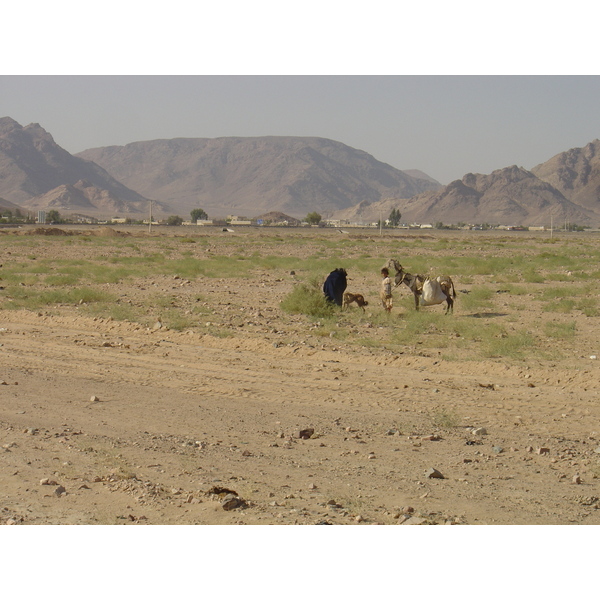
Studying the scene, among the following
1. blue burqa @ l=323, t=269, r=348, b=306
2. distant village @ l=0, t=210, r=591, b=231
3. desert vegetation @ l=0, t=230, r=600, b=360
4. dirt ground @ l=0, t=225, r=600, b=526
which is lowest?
dirt ground @ l=0, t=225, r=600, b=526

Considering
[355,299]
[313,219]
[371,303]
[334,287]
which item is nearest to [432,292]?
[355,299]

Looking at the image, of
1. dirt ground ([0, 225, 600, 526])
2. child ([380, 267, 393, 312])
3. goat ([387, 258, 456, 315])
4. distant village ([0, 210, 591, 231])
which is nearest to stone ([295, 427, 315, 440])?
dirt ground ([0, 225, 600, 526])

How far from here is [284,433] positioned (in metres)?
9.03

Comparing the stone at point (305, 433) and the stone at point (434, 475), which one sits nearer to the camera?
the stone at point (434, 475)

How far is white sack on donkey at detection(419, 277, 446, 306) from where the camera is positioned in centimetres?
1877

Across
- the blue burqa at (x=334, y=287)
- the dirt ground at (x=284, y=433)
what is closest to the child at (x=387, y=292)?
the blue burqa at (x=334, y=287)

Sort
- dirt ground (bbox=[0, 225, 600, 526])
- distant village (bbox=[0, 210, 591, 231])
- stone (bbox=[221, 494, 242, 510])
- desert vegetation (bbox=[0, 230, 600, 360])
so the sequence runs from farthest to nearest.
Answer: distant village (bbox=[0, 210, 591, 231])
desert vegetation (bbox=[0, 230, 600, 360])
dirt ground (bbox=[0, 225, 600, 526])
stone (bbox=[221, 494, 242, 510])

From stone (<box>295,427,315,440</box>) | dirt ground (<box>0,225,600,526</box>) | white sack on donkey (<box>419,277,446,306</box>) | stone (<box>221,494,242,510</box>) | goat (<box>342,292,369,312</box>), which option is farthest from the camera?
goat (<box>342,292,369,312</box>)

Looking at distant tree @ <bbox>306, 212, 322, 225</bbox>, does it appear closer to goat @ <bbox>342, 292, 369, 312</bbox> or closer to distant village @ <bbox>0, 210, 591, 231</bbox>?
distant village @ <bbox>0, 210, 591, 231</bbox>

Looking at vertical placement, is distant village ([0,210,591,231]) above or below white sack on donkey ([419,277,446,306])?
above

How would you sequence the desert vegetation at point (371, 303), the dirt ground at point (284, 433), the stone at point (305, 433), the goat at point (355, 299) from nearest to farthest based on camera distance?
the dirt ground at point (284, 433) → the stone at point (305, 433) → the desert vegetation at point (371, 303) → the goat at point (355, 299)

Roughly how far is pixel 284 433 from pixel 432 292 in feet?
34.1

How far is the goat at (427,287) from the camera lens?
18.8 m

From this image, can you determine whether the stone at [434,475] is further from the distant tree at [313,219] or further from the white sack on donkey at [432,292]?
the distant tree at [313,219]
